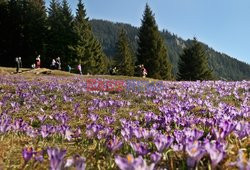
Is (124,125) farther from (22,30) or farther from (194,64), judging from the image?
(22,30)

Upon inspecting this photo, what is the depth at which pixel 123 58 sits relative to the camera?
240 feet

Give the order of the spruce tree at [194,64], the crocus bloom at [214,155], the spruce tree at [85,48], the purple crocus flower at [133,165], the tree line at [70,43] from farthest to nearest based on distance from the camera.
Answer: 1. the spruce tree at [194,64]
2. the tree line at [70,43]
3. the spruce tree at [85,48]
4. the crocus bloom at [214,155]
5. the purple crocus flower at [133,165]

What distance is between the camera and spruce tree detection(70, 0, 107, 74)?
61938 millimetres

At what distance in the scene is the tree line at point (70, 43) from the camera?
208ft

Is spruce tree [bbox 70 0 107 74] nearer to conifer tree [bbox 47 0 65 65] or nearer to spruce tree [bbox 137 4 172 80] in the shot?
conifer tree [bbox 47 0 65 65]

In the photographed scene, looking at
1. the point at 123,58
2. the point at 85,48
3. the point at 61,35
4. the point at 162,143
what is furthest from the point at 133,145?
the point at 123,58

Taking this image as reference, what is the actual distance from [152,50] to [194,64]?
8.70 meters

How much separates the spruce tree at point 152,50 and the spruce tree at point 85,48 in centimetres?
717

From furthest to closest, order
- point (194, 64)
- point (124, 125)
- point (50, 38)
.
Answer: point (194, 64), point (50, 38), point (124, 125)

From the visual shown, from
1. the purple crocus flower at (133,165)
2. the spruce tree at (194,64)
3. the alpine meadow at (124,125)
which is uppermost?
the spruce tree at (194,64)

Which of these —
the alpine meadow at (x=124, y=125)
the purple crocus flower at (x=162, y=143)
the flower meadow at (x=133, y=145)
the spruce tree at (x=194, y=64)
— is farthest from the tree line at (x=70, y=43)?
the purple crocus flower at (x=162, y=143)

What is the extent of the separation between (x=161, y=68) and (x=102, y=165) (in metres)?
62.4

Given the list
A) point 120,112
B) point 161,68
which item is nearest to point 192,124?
point 120,112

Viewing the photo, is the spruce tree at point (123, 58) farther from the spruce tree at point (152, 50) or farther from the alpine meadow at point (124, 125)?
the alpine meadow at point (124, 125)
